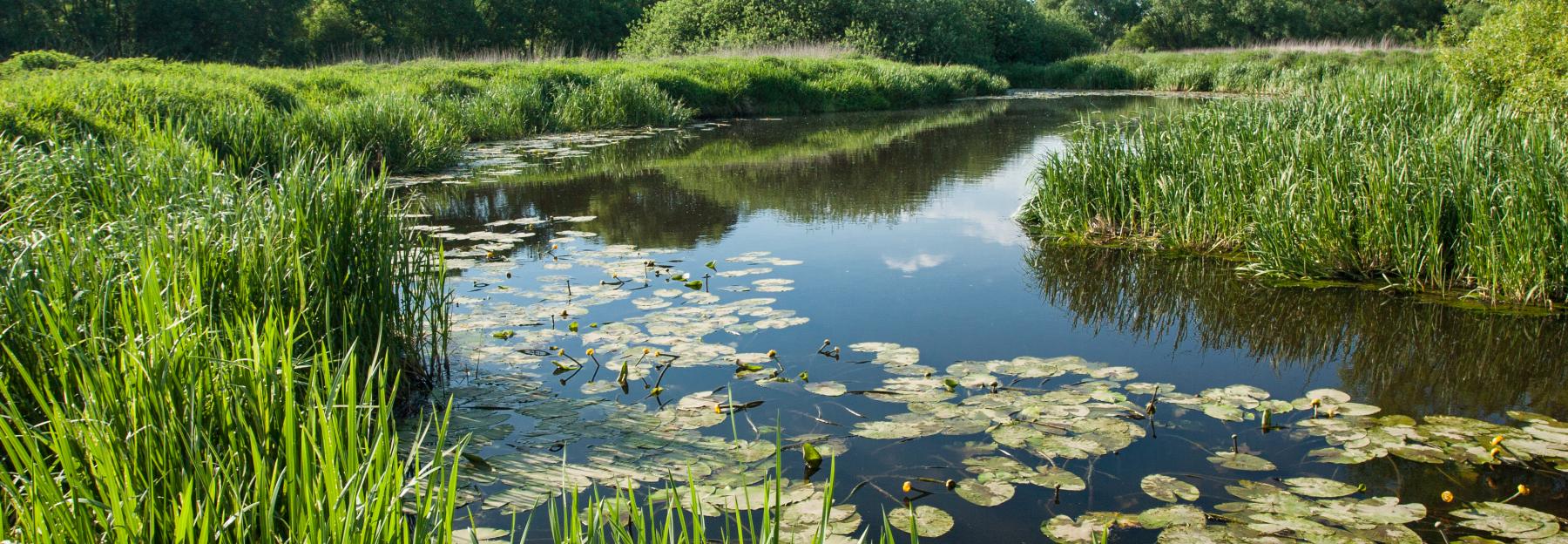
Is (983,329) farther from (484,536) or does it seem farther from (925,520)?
(484,536)

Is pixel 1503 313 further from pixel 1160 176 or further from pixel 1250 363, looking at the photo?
pixel 1160 176

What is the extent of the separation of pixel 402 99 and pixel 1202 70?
945 inches

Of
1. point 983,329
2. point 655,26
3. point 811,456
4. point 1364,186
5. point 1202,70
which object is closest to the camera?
point 811,456

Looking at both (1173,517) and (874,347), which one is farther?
(874,347)

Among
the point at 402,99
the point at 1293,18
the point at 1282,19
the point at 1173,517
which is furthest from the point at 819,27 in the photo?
the point at 1293,18

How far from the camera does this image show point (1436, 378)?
161 inches

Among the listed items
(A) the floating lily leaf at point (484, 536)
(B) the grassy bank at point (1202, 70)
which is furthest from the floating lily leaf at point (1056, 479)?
(B) the grassy bank at point (1202, 70)

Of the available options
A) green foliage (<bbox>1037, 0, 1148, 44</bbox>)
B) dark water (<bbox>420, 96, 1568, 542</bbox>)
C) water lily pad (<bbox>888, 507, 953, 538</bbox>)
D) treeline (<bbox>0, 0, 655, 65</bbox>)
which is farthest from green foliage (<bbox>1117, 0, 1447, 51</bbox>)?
water lily pad (<bbox>888, 507, 953, 538</bbox>)

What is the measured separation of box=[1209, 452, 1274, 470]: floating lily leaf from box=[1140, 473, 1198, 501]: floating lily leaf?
0.83 feet

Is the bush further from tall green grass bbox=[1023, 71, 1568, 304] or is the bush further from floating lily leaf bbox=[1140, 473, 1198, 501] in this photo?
floating lily leaf bbox=[1140, 473, 1198, 501]

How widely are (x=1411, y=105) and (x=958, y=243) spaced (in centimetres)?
393

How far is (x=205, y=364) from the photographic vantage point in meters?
2.31

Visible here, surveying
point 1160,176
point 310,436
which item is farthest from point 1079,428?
point 1160,176

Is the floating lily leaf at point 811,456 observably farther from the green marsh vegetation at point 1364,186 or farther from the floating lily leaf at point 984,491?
the green marsh vegetation at point 1364,186
